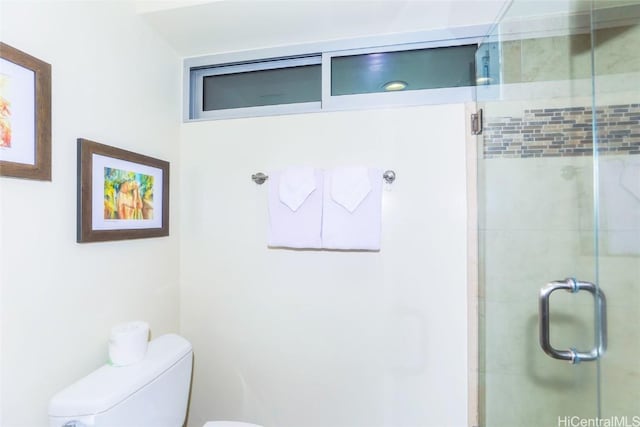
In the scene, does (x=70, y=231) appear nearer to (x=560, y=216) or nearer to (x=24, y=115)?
(x=24, y=115)

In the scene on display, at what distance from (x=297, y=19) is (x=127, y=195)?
1.06 m

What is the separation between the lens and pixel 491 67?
133cm

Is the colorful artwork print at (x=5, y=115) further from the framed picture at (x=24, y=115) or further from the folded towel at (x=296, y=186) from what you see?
the folded towel at (x=296, y=186)

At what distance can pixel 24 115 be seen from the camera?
2.91 feet

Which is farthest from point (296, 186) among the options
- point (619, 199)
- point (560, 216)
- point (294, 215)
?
point (619, 199)

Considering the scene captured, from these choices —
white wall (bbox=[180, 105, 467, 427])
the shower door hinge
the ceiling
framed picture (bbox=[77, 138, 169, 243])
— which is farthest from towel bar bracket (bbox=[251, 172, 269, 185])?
the shower door hinge

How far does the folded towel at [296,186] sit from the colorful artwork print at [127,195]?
0.60m

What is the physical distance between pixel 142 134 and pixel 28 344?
0.87 metres

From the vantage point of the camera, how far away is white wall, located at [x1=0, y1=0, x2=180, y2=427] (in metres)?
0.87

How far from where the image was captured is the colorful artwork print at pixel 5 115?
2.71 ft

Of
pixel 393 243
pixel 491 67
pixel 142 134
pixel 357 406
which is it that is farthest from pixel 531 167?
pixel 142 134

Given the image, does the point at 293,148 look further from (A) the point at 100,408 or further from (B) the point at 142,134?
(A) the point at 100,408

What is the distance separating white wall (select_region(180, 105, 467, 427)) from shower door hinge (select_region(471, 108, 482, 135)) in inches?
1.8

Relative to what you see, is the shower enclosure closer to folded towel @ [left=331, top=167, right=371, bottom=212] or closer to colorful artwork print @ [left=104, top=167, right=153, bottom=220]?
folded towel @ [left=331, top=167, right=371, bottom=212]
